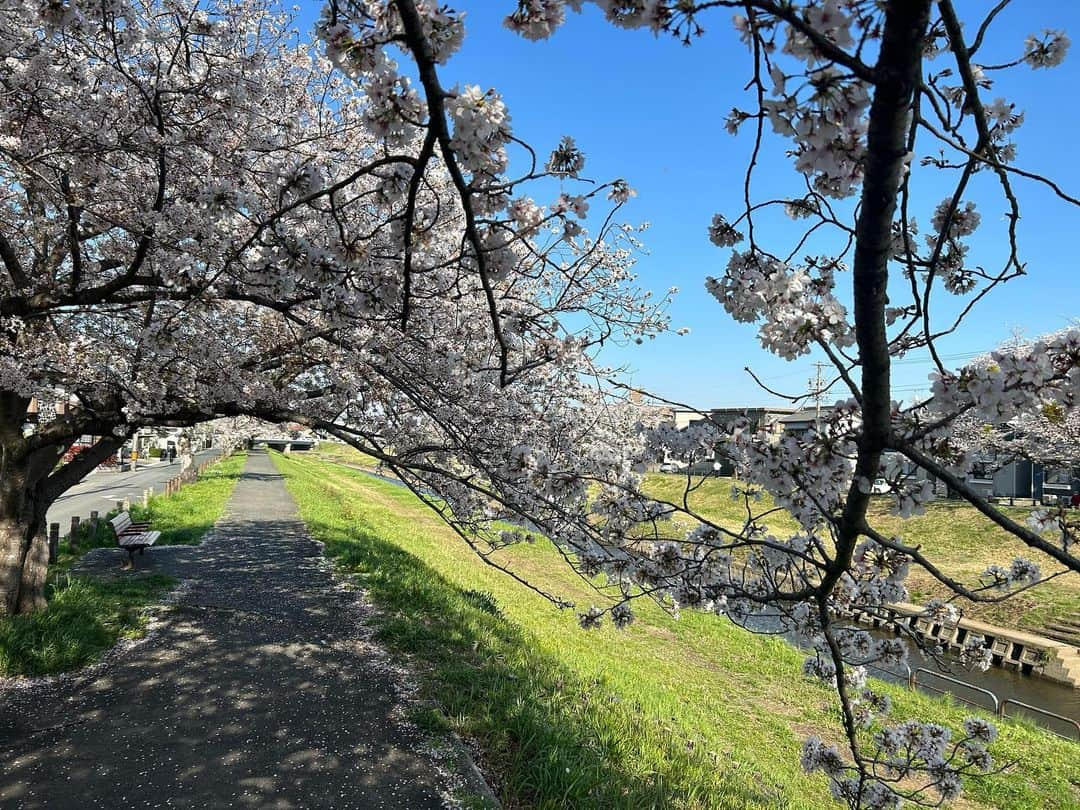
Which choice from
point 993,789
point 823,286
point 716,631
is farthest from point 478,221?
point 716,631

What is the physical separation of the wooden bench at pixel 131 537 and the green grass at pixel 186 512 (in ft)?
3.96

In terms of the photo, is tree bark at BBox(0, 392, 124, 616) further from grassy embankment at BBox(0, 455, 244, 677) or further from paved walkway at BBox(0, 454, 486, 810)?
paved walkway at BBox(0, 454, 486, 810)

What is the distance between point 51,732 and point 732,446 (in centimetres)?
579

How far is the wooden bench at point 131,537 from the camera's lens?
34.4ft

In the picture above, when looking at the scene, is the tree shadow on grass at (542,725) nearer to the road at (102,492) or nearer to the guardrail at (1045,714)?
the guardrail at (1045,714)

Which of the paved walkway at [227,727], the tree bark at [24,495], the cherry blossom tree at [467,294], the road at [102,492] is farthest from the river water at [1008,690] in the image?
the road at [102,492]

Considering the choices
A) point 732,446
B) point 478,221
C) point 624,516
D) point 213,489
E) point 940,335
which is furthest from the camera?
point 213,489

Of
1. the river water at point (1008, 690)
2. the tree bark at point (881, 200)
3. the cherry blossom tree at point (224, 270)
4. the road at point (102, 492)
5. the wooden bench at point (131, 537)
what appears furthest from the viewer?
the road at point (102, 492)

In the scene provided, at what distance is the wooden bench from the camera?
1049cm

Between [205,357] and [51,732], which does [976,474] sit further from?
[51,732]

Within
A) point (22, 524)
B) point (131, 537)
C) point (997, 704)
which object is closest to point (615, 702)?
point (22, 524)

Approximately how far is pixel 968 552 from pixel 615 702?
1934cm

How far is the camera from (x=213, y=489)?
24672 mm

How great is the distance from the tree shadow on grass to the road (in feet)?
33.7
